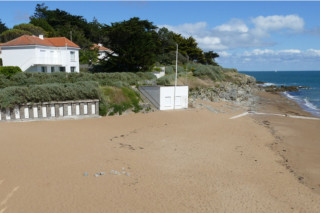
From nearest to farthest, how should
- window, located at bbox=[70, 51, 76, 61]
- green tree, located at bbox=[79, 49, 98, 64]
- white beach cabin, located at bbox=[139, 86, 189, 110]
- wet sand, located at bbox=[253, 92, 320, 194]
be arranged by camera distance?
wet sand, located at bbox=[253, 92, 320, 194] → white beach cabin, located at bbox=[139, 86, 189, 110] → window, located at bbox=[70, 51, 76, 61] → green tree, located at bbox=[79, 49, 98, 64]

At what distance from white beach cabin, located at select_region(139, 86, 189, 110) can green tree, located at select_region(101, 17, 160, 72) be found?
7877 mm

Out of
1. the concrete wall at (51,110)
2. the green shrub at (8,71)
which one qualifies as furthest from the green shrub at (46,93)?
the green shrub at (8,71)

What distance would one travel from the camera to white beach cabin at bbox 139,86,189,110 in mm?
20656

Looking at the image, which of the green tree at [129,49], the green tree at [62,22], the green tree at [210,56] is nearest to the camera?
the green tree at [129,49]

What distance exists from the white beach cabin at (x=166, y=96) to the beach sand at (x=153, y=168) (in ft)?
15.0

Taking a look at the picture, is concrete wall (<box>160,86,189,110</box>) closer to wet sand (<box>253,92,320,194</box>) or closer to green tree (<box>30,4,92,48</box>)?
wet sand (<box>253,92,320,194</box>)

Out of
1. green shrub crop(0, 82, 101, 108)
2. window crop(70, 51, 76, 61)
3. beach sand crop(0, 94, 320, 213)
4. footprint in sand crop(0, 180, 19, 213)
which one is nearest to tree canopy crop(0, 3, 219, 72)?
window crop(70, 51, 76, 61)

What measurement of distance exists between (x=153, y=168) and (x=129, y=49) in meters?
21.1

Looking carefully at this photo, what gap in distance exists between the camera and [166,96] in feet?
68.5

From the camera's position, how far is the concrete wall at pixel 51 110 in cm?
1544

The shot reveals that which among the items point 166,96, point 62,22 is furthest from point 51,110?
point 62,22

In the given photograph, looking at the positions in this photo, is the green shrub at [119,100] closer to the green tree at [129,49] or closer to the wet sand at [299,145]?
the green tree at [129,49]

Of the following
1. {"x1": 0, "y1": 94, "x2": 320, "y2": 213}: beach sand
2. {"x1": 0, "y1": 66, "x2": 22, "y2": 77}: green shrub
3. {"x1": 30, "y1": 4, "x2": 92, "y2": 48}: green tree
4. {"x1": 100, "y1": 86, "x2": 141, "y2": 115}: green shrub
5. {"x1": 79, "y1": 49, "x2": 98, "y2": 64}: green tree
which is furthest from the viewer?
{"x1": 30, "y1": 4, "x2": 92, "y2": 48}: green tree

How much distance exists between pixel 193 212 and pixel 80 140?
7.38 m
